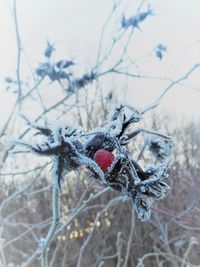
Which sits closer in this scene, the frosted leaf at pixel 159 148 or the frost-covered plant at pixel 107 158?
the frost-covered plant at pixel 107 158

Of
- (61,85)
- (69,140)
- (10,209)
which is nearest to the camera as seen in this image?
(69,140)

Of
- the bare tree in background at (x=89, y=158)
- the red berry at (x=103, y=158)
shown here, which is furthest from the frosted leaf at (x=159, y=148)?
the red berry at (x=103, y=158)

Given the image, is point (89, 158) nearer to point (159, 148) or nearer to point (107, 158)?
point (107, 158)

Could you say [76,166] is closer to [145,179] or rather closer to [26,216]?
[145,179]

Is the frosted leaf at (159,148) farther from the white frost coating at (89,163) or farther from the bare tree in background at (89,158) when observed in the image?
the white frost coating at (89,163)

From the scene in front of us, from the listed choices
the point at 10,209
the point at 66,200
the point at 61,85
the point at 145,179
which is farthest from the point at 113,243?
the point at 145,179

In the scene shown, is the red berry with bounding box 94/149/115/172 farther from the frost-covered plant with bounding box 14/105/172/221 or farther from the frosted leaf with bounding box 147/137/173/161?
the frosted leaf with bounding box 147/137/173/161

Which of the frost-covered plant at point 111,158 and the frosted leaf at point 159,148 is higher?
the frosted leaf at point 159,148

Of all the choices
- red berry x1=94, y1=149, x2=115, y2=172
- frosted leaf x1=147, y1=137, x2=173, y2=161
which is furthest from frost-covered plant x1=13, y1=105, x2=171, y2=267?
frosted leaf x1=147, y1=137, x2=173, y2=161
